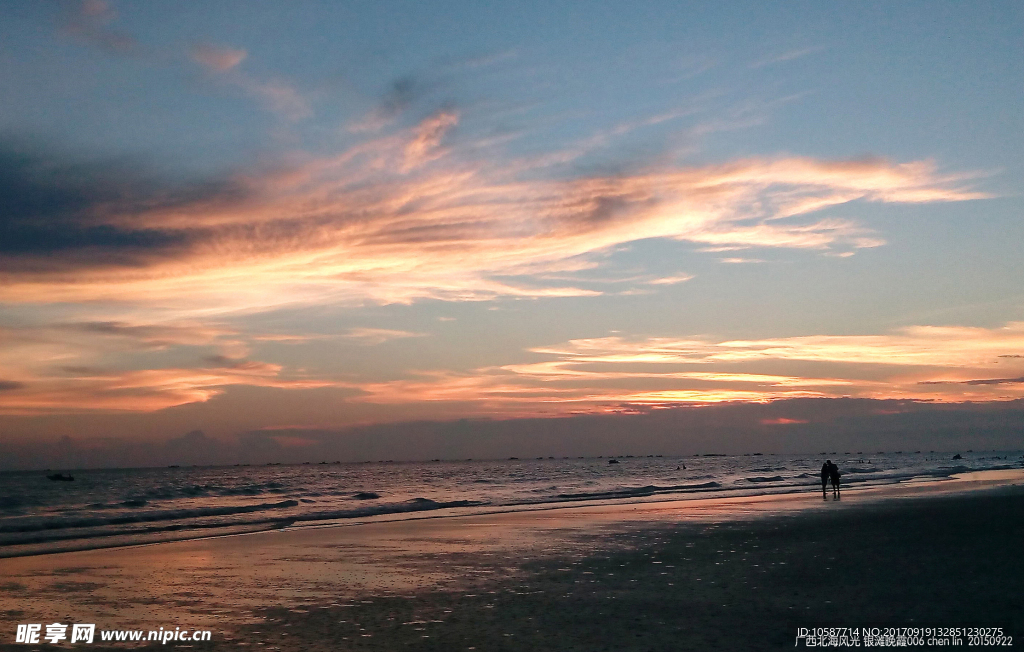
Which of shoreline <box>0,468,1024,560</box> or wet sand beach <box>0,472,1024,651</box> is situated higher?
wet sand beach <box>0,472,1024,651</box>

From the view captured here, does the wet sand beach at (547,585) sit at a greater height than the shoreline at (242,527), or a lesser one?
greater

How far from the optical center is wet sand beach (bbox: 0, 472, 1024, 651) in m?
12.4

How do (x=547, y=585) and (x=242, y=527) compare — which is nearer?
(x=547, y=585)

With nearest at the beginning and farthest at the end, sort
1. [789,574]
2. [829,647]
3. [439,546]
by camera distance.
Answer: [829,647]
[789,574]
[439,546]

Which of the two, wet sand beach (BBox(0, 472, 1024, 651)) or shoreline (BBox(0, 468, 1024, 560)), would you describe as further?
shoreline (BBox(0, 468, 1024, 560))

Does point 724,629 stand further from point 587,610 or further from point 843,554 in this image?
point 843,554

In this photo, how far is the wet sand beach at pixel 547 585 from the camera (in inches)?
490

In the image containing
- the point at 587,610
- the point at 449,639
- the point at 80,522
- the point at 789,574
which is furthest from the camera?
the point at 80,522

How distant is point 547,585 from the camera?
16516 millimetres

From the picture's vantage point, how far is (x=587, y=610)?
13.9 metres

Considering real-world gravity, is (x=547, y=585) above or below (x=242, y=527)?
above

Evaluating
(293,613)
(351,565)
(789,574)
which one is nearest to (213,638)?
(293,613)

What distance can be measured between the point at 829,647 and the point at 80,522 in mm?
34322

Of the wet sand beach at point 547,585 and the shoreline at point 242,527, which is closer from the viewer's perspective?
the wet sand beach at point 547,585
